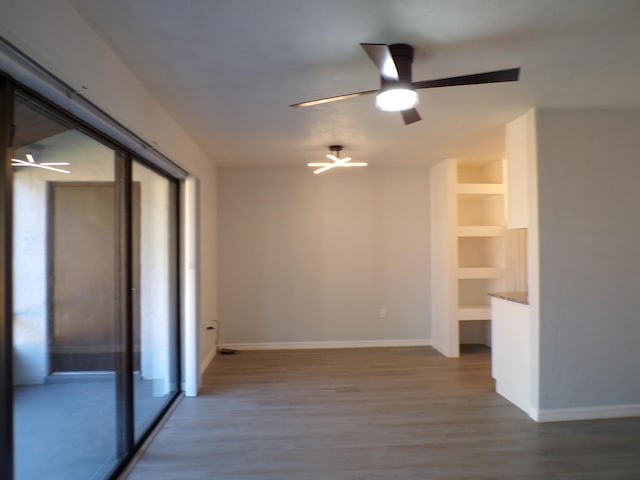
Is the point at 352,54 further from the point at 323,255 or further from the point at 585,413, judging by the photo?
the point at 323,255

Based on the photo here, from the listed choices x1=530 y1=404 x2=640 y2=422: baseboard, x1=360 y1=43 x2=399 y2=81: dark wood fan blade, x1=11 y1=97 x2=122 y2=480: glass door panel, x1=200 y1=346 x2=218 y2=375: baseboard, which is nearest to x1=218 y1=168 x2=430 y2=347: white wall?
x1=200 y1=346 x2=218 y2=375: baseboard

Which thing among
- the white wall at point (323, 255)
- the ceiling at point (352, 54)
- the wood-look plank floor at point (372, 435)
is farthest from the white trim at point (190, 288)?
the white wall at point (323, 255)

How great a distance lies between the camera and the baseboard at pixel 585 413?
9.53ft

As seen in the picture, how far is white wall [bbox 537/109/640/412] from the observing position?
9.57ft

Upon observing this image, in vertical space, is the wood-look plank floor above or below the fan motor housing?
below

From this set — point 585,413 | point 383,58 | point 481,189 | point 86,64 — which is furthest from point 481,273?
→ point 86,64

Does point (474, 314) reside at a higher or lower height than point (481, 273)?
lower

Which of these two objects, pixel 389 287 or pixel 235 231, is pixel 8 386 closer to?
pixel 235 231

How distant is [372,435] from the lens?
106 inches

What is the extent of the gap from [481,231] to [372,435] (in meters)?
2.97

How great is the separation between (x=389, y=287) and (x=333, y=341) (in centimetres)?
107

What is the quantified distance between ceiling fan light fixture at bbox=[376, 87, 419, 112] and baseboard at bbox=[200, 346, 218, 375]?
3.28m

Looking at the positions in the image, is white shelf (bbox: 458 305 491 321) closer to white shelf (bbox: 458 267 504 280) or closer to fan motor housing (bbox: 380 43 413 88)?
white shelf (bbox: 458 267 504 280)

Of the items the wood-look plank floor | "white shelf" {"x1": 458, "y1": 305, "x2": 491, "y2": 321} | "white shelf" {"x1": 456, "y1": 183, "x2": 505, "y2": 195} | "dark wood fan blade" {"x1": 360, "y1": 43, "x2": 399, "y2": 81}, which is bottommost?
the wood-look plank floor
